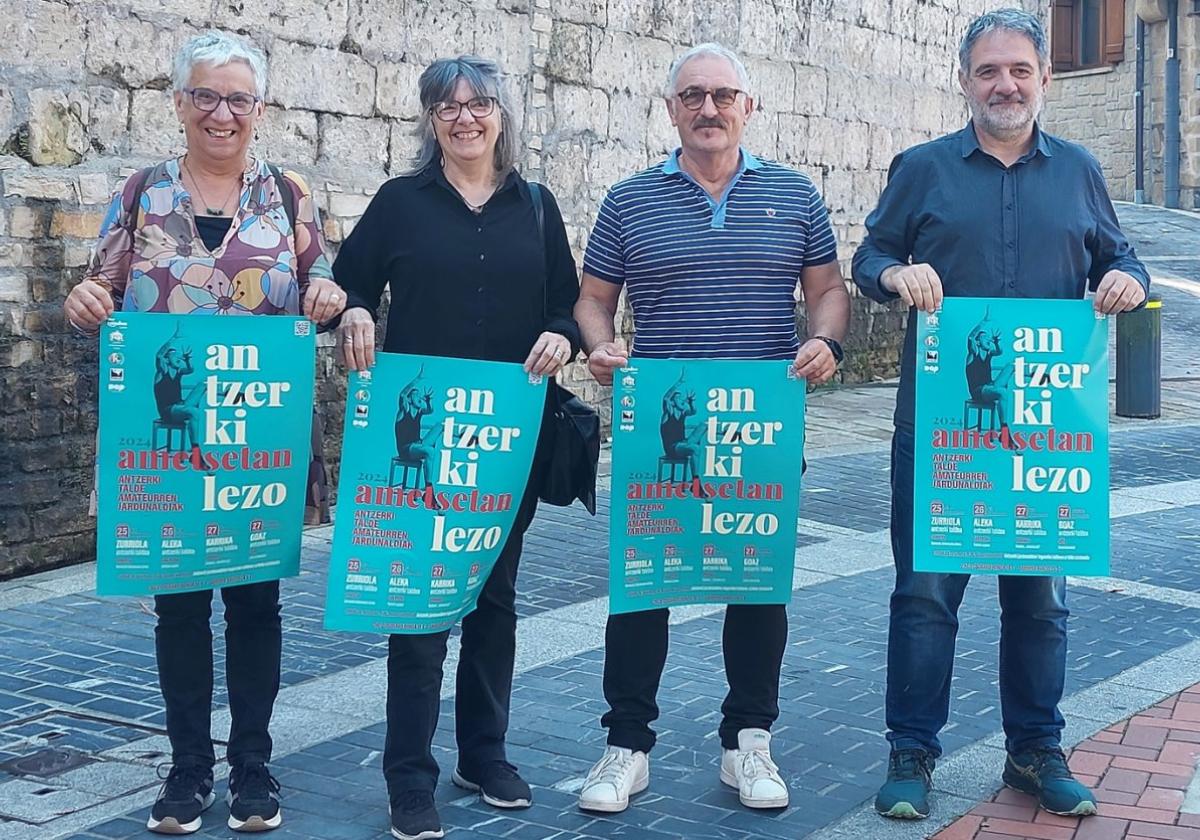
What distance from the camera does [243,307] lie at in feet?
13.2

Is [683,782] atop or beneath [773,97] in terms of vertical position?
beneath

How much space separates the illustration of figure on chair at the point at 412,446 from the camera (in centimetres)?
407

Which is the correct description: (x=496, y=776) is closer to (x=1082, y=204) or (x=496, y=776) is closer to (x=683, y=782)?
(x=683, y=782)

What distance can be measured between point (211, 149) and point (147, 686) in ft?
6.85

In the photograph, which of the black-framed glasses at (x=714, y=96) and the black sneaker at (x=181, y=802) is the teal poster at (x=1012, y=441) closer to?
the black-framed glasses at (x=714, y=96)

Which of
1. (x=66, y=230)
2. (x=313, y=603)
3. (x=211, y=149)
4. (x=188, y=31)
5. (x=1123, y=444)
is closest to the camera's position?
(x=211, y=149)

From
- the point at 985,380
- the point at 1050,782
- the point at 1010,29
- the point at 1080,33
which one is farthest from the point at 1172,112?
the point at 1050,782

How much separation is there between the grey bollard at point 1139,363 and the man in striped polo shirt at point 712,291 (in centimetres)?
872

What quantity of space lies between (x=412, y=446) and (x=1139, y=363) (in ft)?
31.1

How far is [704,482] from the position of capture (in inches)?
169

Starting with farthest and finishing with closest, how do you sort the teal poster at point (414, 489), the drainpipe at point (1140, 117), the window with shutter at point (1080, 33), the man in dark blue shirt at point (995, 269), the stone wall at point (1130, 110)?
the window with shutter at point (1080, 33)
the drainpipe at point (1140, 117)
the stone wall at point (1130, 110)
the man in dark blue shirt at point (995, 269)
the teal poster at point (414, 489)

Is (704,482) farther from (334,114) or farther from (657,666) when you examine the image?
(334,114)

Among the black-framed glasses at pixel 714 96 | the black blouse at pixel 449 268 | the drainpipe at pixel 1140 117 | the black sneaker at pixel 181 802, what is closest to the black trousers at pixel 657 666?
the black blouse at pixel 449 268

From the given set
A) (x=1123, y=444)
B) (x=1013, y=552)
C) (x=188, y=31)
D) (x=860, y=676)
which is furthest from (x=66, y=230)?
(x=1123, y=444)
